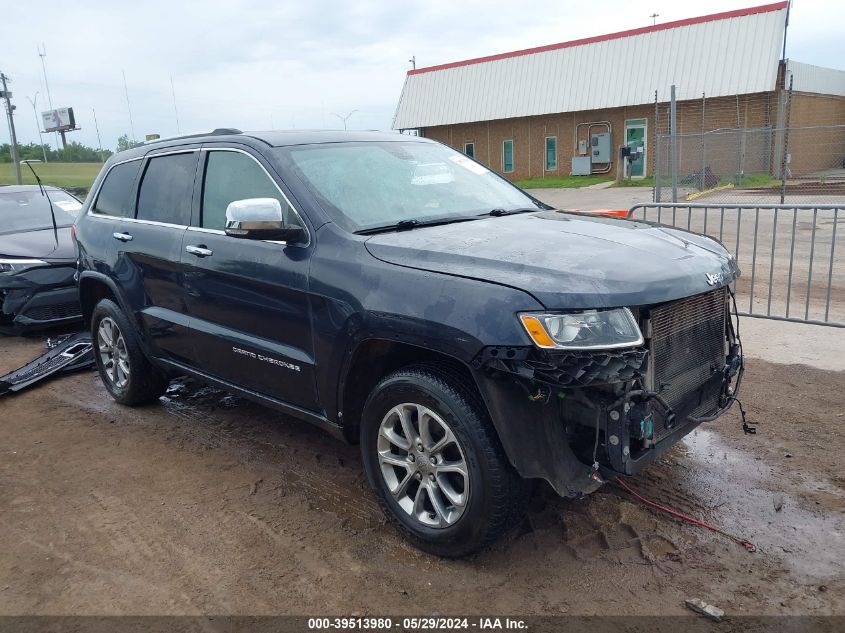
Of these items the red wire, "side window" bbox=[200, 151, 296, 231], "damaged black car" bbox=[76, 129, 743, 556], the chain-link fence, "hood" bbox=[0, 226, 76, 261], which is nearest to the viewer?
"damaged black car" bbox=[76, 129, 743, 556]

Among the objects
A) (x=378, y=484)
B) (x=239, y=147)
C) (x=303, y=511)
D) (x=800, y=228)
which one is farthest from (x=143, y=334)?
(x=800, y=228)

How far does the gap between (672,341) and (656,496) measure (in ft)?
3.41

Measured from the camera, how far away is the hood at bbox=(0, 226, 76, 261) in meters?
7.70

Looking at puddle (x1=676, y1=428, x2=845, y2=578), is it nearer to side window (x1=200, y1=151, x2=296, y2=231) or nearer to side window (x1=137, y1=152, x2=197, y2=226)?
side window (x1=200, y1=151, x2=296, y2=231)

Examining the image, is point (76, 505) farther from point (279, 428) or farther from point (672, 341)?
point (672, 341)

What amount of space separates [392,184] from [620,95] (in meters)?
26.7

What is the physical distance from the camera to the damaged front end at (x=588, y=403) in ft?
8.92

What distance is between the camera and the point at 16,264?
24.7 feet

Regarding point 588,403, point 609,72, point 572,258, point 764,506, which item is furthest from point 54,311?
point 609,72

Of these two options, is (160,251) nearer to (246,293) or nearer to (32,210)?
(246,293)

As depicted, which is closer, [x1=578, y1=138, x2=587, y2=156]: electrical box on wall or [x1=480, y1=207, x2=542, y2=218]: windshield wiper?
[x1=480, y1=207, x2=542, y2=218]: windshield wiper

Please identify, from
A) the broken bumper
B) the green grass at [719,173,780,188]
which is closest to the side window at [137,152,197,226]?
the broken bumper

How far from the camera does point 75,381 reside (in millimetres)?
6254

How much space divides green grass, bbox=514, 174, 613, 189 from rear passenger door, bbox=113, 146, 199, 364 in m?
24.6
